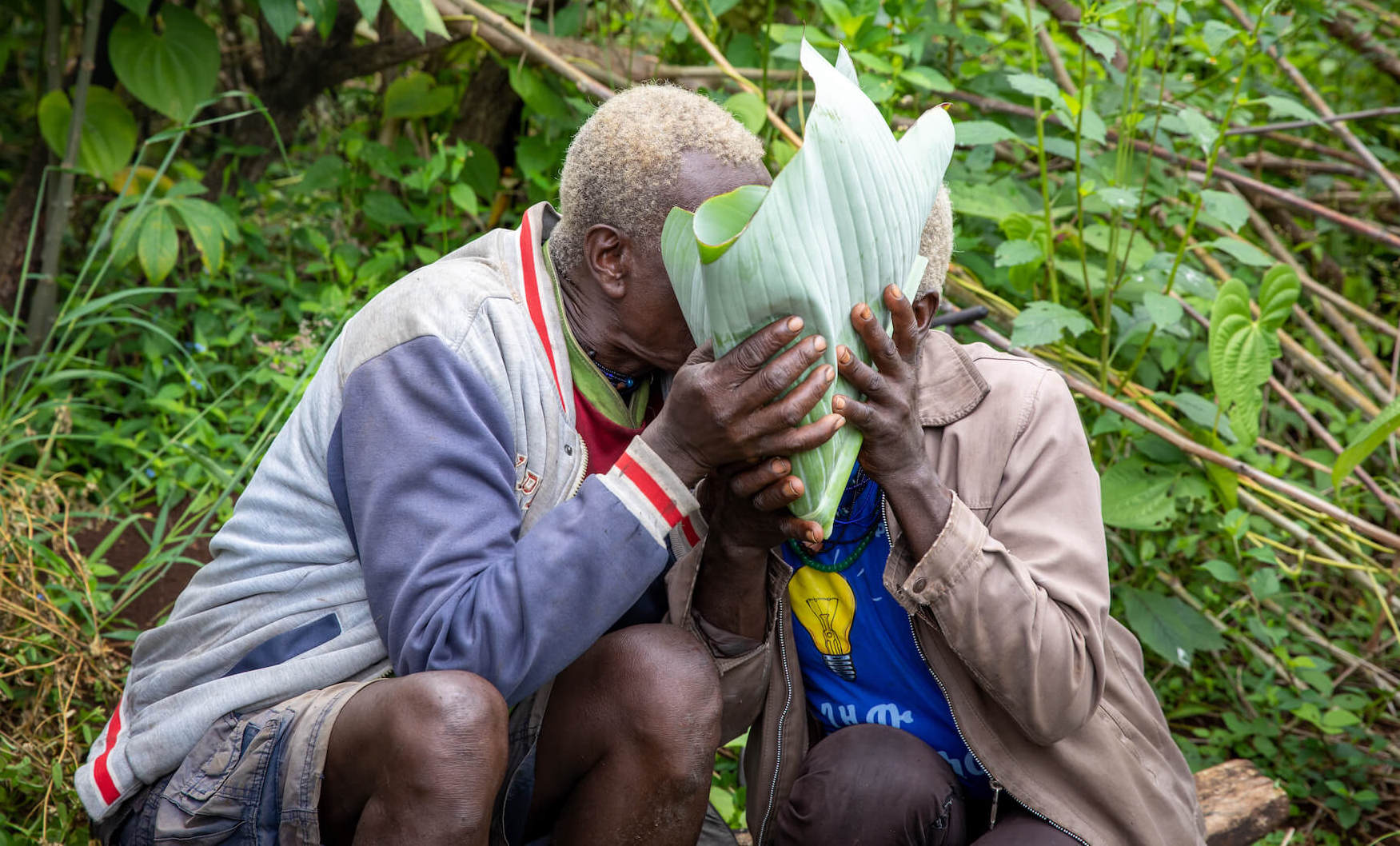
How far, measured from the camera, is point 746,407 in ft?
5.07

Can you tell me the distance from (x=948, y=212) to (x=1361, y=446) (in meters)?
1.19

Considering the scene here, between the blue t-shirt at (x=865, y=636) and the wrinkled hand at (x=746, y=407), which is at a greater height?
the wrinkled hand at (x=746, y=407)

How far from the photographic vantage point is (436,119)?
3.96m

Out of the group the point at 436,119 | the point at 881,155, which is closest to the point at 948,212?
the point at 881,155

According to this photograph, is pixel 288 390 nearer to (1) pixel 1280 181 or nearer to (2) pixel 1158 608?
(2) pixel 1158 608

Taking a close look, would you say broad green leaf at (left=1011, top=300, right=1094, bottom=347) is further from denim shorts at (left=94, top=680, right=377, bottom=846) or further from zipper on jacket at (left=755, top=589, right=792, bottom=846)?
denim shorts at (left=94, top=680, right=377, bottom=846)

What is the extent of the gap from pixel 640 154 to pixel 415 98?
204cm

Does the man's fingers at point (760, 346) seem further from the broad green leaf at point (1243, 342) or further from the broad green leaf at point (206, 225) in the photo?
the broad green leaf at point (206, 225)

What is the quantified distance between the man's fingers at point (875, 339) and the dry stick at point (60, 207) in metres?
2.60

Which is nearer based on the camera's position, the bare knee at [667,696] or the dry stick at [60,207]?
the bare knee at [667,696]

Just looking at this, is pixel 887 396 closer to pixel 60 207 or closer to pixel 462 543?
pixel 462 543

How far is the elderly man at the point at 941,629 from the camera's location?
163 centimetres

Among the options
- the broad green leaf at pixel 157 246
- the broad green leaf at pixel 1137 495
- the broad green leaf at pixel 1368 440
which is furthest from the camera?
the broad green leaf at pixel 157 246

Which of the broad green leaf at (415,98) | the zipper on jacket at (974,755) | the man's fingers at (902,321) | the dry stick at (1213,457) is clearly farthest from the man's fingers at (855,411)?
the broad green leaf at (415,98)
